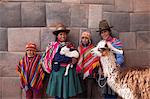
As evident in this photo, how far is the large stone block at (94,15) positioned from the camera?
3.77 meters

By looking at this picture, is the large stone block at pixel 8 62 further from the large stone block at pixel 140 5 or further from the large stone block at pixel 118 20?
the large stone block at pixel 140 5

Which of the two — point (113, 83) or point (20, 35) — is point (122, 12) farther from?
point (20, 35)

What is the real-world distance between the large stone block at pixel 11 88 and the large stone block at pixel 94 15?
1179mm

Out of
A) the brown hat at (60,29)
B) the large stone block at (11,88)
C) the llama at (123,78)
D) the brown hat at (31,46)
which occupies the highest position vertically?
the brown hat at (60,29)

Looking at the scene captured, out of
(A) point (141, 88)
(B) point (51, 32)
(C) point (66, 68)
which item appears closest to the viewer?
(A) point (141, 88)

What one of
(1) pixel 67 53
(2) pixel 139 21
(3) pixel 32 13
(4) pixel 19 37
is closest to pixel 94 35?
(1) pixel 67 53

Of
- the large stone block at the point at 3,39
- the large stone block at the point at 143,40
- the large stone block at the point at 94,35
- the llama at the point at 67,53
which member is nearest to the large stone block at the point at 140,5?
the large stone block at the point at 143,40

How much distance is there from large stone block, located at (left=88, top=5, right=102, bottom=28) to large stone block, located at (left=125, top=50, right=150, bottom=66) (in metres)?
0.54

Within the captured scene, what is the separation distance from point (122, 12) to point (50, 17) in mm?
913

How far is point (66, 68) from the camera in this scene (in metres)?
3.51

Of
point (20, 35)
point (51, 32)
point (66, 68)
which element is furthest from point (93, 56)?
point (20, 35)

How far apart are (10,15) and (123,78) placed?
163 centimetres

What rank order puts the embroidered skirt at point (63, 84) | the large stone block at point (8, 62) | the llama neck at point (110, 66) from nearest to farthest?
the llama neck at point (110, 66) < the embroidered skirt at point (63, 84) < the large stone block at point (8, 62)

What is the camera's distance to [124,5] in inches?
149
